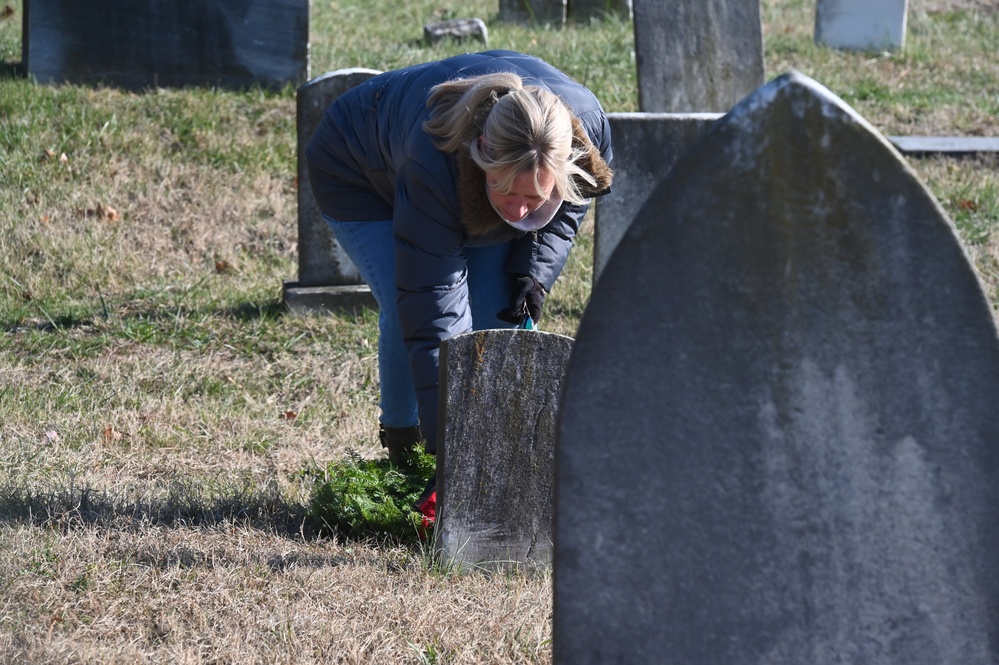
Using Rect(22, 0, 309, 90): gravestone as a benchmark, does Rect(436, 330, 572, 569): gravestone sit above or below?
below

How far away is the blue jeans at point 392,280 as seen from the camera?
3.38 m

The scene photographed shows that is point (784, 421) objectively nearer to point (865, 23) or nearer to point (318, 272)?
point (318, 272)

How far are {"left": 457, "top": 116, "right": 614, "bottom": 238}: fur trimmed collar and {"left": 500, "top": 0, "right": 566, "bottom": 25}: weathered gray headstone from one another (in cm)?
780

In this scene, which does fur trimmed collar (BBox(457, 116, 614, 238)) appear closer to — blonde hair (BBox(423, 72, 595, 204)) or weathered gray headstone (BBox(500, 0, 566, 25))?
blonde hair (BBox(423, 72, 595, 204))

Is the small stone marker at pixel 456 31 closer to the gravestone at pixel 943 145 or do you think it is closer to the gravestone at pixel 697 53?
the gravestone at pixel 697 53

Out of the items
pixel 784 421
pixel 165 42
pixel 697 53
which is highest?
pixel 165 42

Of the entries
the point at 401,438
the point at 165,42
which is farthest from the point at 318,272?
the point at 165,42

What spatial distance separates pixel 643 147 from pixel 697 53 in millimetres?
1723

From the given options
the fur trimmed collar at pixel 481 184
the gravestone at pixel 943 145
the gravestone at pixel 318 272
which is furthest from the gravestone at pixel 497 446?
the gravestone at pixel 943 145

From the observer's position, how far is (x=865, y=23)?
394 inches

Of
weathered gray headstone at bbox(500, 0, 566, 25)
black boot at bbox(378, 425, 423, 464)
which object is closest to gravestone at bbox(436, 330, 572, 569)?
black boot at bbox(378, 425, 423, 464)

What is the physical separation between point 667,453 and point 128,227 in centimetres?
523

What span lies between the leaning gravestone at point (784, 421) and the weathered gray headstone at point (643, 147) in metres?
3.26

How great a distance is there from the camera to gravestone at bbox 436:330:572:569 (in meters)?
2.89
